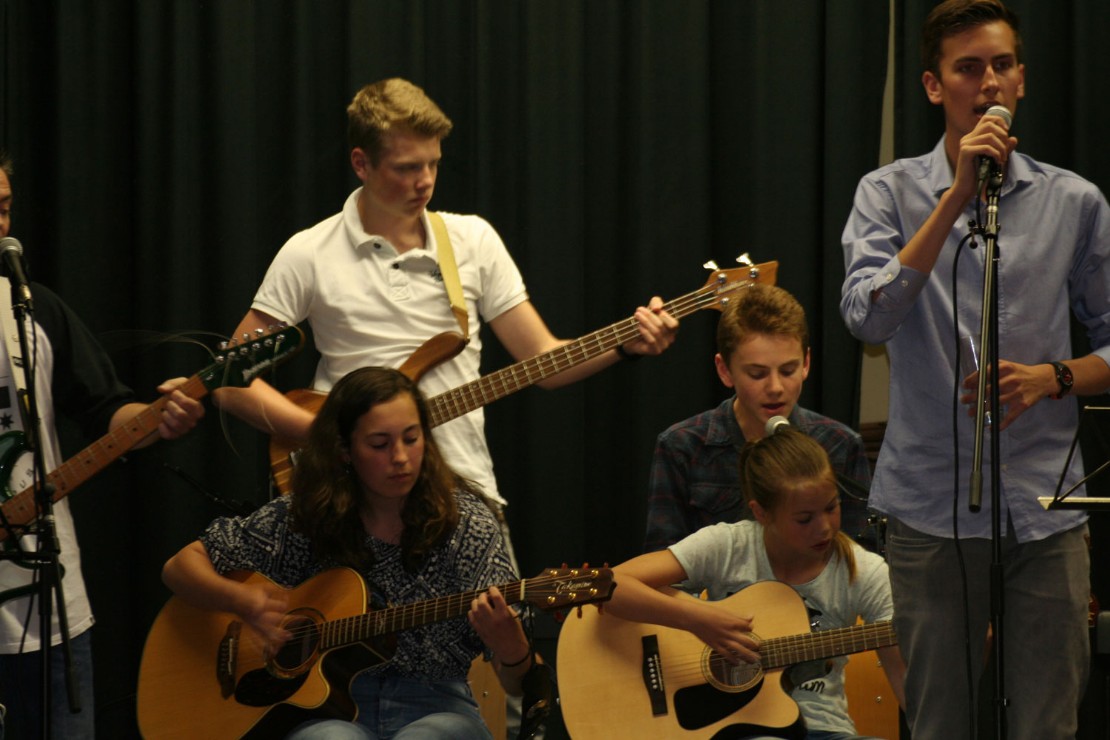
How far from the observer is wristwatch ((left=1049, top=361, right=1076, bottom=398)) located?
7.81 ft

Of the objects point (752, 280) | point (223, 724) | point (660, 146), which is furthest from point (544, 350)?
point (223, 724)

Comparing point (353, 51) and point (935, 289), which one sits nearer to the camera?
point (935, 289)

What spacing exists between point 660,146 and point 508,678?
7.08 ft

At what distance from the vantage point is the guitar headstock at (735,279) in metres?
3.80

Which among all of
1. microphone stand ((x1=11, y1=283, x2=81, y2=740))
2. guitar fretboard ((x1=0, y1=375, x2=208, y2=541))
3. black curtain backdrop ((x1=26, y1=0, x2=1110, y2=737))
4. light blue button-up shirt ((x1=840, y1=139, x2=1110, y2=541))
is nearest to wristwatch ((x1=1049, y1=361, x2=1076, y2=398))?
light blue button-up shirt ((x1=840, y1=139, x2=1110, y2=541))

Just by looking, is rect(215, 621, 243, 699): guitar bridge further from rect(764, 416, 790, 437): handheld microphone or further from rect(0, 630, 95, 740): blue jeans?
rect(764, 416, 790, 437): handheld microphone

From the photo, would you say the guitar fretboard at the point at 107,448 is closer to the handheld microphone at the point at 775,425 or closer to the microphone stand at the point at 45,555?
the microphone stand at the point at 45,555

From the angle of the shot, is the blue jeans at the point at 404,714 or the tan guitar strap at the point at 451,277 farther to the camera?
the tan guitar strap at the point at 451,277

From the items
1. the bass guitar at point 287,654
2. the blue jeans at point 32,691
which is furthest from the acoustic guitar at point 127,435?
the bass guitar at point 287,654

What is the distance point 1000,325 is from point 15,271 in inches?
72.3

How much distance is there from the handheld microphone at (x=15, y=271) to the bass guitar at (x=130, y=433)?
831 millimetres

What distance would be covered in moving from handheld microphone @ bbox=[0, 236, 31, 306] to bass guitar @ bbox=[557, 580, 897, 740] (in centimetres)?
144

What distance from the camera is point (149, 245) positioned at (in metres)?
4.55

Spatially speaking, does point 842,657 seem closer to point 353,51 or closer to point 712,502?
point 712,502
